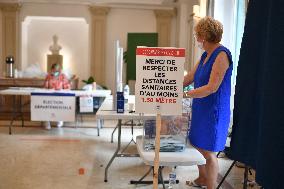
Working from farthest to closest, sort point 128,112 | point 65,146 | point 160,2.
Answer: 1. point 160,2
2. point 65,146
3. point 128,112

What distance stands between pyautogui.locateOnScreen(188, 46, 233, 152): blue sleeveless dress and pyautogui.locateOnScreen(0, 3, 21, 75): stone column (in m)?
7.22

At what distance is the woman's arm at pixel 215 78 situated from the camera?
→ 2.34 metres

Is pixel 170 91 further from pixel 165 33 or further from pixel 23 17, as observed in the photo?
pixel 23 17

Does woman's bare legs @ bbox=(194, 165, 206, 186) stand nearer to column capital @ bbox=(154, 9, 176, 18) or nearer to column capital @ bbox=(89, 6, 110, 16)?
column capital @ bbox=(154, 9, 176, 18)

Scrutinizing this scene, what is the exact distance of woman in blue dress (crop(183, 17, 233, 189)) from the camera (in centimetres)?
235

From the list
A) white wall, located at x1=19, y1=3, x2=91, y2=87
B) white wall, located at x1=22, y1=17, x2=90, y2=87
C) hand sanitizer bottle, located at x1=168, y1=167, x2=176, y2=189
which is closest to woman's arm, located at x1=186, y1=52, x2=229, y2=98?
hand sanitizer bottle, located at x1=168, y1=167, x2=176, y2=189

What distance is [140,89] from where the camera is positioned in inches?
77.5

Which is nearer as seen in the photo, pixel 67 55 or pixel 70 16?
pixel 70 16

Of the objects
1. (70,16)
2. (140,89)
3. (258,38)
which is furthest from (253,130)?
(70,16)

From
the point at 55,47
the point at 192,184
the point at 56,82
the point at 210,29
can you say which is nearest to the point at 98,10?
the point at 55,47

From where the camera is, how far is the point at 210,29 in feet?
8.04

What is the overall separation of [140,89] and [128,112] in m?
1.35

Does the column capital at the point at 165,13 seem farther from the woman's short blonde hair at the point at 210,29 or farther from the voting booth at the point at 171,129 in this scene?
the woman's short blonde hair at the point at 210,29

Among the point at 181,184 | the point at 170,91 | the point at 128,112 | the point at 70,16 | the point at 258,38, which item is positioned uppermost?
the point at 70,16
